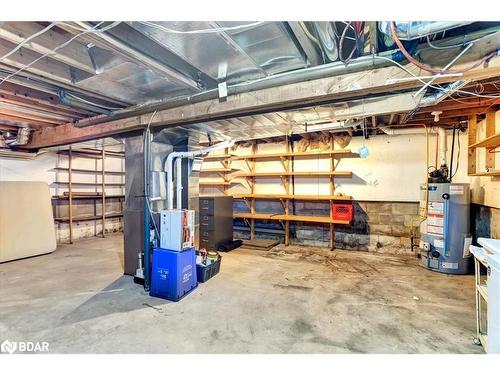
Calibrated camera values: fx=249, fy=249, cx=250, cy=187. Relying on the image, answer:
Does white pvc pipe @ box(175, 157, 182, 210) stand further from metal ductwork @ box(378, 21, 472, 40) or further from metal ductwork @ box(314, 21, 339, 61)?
metal ductwork @ box(378, 21, 472, 40)

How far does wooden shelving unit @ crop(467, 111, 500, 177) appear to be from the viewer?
2.87 m

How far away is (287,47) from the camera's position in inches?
71.7

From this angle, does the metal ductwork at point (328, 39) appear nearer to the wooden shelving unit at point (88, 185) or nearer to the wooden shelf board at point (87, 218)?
the wooden shelving unit at point (88, 185)

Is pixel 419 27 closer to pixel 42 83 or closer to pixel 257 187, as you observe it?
pixel 42 83

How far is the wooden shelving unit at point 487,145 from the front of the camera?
9.41 ft

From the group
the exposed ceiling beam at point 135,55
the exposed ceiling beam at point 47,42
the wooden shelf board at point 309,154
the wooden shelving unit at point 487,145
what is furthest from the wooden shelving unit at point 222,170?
the wooden shelving unit at point 487,145

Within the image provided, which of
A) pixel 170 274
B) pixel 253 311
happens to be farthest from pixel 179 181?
pixel 253 311

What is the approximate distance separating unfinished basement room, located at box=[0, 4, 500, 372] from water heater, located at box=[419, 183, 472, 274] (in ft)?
0.09

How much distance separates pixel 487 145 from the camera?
318 centimetres

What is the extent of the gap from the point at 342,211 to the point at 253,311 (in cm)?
286

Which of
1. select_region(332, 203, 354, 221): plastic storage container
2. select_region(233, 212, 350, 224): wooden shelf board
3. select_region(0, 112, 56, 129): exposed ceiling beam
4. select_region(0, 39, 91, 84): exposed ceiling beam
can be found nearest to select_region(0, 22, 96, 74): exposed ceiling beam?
select_region(0, 39, 91, 84): exposed ceiling beam
